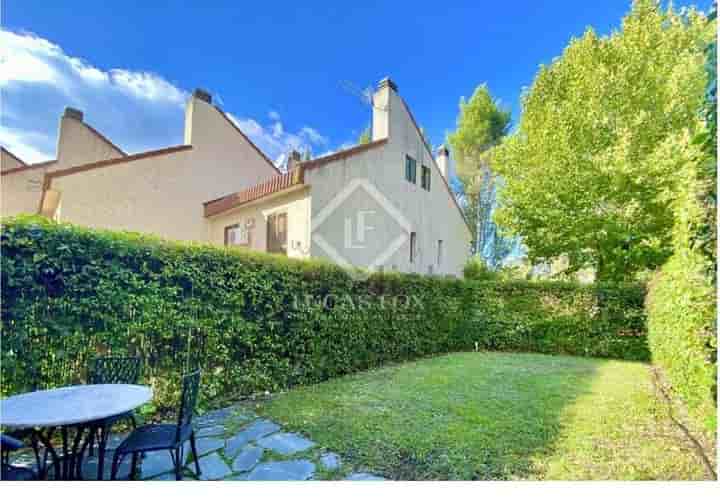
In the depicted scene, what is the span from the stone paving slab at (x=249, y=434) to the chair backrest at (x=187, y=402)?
2.67ft

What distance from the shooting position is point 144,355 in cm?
458

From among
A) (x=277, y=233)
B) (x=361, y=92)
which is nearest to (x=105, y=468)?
(x=277, y=233)

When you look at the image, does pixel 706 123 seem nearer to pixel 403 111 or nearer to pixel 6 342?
pixel 6 342

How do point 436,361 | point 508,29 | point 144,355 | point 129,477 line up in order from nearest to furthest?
point 129,477, point 144,355, point 508,29, point 436,361

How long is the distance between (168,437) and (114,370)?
1.47 m

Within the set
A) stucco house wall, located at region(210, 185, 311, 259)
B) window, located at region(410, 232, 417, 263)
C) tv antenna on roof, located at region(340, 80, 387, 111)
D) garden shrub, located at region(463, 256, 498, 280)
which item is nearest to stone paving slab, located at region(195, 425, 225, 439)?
stucco house wall, located at region(210, 185, 311, 259)

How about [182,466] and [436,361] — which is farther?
[436,361]

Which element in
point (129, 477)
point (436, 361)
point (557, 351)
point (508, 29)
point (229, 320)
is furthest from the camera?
point (557, 351)

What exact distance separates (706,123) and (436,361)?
6.76 metres

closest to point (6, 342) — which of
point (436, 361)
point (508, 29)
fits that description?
point (436, 361)

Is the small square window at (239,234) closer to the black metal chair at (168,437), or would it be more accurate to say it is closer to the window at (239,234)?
the window at (239,234)

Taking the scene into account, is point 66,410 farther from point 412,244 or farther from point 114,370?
point 412,244

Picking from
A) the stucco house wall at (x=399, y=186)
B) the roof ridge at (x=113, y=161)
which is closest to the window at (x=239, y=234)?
the roof ridge at (x=113, y=161)

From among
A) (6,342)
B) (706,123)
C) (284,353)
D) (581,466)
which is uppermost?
(706,123)
